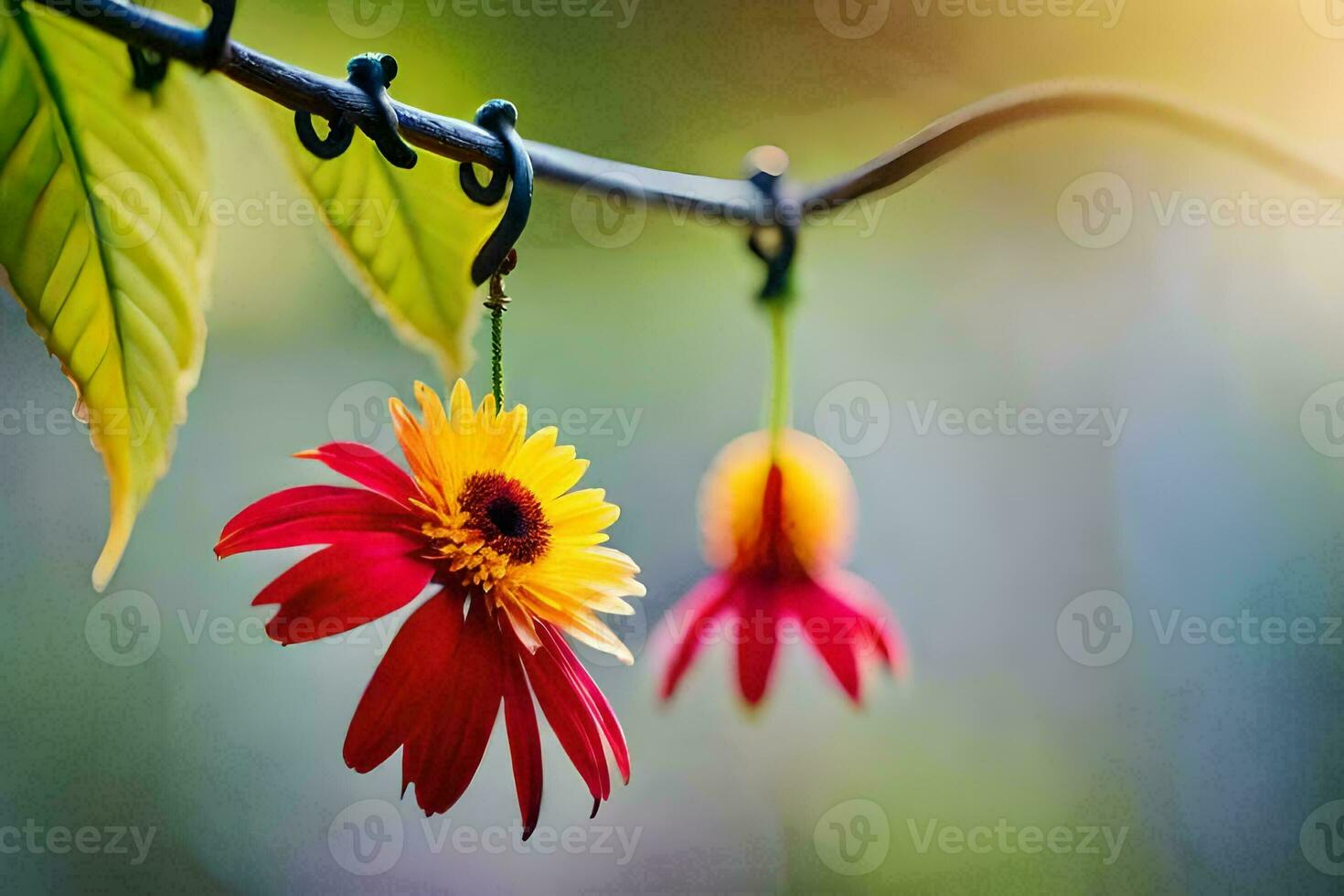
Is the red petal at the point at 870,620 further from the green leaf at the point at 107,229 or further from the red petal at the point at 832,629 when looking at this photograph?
the green leaf at the point at 107,229

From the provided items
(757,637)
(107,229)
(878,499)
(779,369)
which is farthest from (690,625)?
(878,499)

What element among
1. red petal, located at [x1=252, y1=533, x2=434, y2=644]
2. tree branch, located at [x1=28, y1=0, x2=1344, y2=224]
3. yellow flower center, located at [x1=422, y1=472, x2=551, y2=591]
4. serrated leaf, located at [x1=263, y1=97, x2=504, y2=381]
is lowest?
red petal, located at [x1=252, y1=533, x2=434, y2=644]

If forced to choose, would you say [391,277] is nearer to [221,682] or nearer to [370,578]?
[370,578]

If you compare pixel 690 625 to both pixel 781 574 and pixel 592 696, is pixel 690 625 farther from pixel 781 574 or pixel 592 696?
pixel 592 696

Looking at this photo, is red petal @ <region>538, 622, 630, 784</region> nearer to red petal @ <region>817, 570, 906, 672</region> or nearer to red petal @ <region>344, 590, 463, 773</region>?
red petal @ <region>344, 590, 463, 773</region>

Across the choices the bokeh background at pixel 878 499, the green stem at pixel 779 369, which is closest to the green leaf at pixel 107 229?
the green stem at pixel 779 369

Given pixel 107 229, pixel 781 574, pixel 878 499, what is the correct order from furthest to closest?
pixel 878 499 < pixel 781 574 < pixel 107 229

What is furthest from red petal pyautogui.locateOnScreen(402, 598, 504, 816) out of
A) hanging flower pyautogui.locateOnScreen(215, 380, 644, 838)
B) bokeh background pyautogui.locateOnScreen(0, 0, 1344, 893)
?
bokeh background pyautogui.locateOnScreen(0, 0, 1344, 893)
